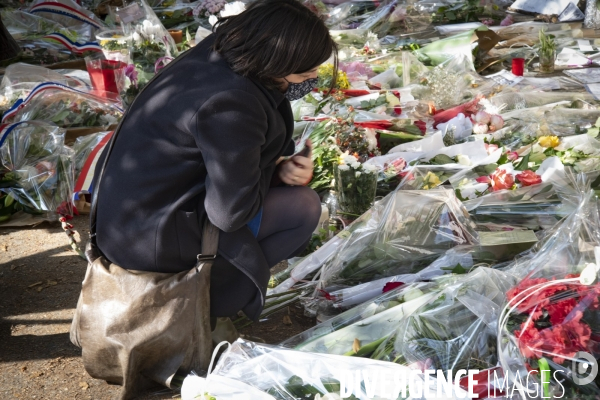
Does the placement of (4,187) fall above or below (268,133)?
below

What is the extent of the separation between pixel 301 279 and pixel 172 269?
28.8 inches

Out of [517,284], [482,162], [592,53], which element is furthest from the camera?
[592,53]

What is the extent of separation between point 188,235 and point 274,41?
662mm

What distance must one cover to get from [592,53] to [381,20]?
2040 millimetres

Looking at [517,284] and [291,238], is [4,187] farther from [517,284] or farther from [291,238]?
[517,284]

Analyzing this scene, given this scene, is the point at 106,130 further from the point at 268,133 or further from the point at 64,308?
the point at 268,133

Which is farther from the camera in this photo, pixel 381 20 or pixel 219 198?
pixel 381 20

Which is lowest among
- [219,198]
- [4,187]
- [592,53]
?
[592,53]

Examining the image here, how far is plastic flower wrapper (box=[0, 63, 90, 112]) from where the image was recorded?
4324mm

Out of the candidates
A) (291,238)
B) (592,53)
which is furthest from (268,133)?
(592,53)

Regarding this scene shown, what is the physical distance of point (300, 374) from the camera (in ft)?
6.49

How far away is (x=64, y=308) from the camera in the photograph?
294 cm

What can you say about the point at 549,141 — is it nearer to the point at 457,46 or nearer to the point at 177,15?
the point at 457,46

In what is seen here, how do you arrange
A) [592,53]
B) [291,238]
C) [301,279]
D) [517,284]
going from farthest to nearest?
[592,53]
[301,279]
[291,238]
[517,284]
